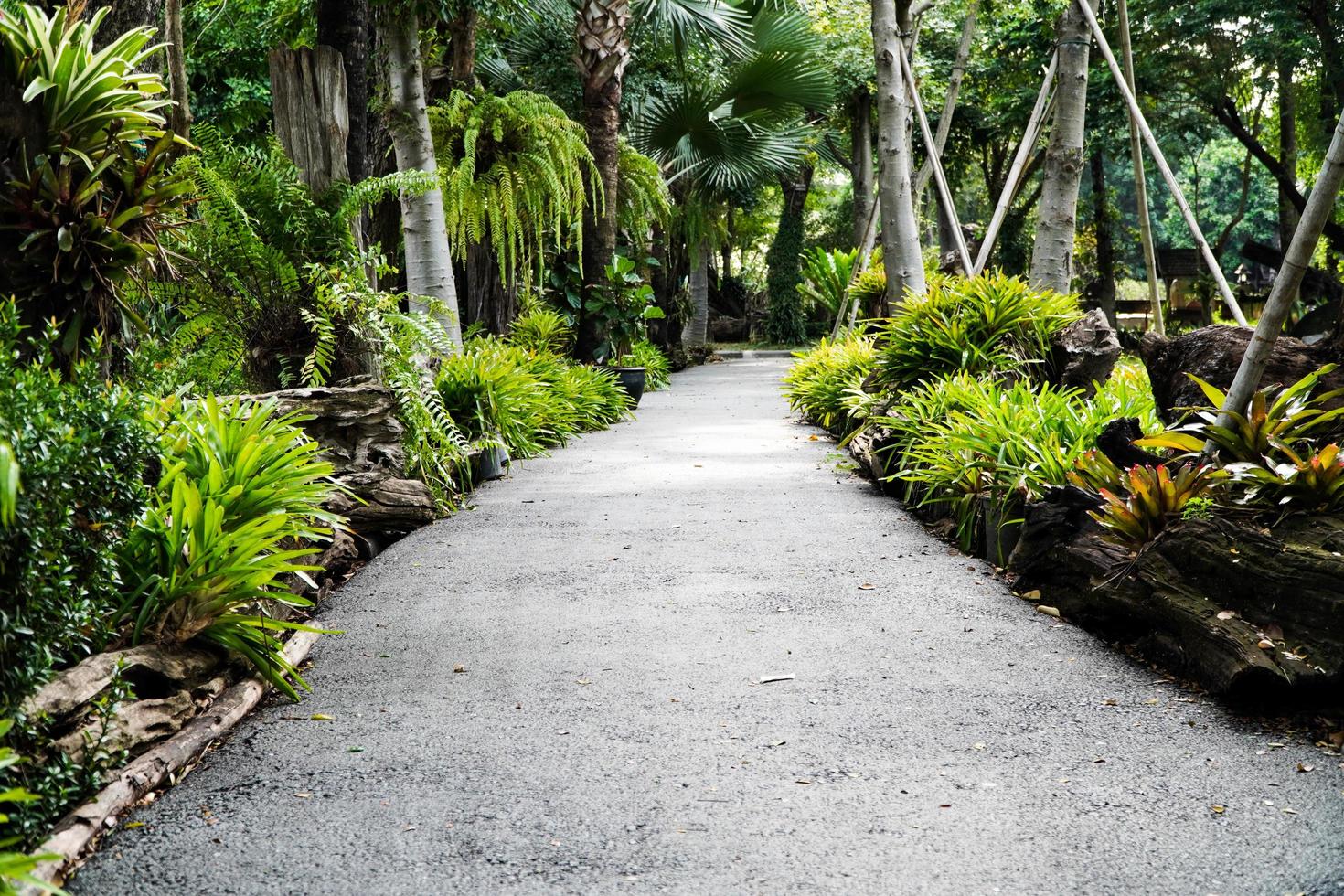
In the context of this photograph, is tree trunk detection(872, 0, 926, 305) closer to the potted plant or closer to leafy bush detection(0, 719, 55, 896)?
the potted plant

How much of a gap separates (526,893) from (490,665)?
1.63 meters

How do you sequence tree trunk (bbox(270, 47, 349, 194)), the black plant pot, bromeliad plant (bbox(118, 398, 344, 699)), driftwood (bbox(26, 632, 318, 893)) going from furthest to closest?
the black plant pot
tree trunk (bbox(270, 47, 349, 194))
bromeliad plant (bbox(118, 398, 344, 699))
driftwood (bbox(26, 632, 318, 893))

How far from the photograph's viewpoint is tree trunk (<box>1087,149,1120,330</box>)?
22734 mm

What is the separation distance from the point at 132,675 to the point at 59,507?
0.82m

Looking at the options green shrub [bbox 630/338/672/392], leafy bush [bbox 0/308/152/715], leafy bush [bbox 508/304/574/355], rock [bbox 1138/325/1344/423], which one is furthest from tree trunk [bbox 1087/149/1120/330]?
leafy bush [bbox 0/308/152/715]

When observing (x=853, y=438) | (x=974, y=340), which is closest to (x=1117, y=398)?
(x=974, y=340)

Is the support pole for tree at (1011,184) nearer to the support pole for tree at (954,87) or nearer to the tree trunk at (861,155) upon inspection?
the support pole for tree at (954,87)

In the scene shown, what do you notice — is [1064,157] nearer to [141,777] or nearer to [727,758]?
[727,758]

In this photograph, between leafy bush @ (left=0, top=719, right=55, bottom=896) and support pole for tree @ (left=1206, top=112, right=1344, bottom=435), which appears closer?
leafy bush @ (left=0, top=719, right=55, bottom=896)

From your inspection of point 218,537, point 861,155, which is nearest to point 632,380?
point 218,537

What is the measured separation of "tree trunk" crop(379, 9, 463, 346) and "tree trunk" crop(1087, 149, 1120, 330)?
16.4 m

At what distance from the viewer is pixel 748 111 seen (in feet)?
61.7

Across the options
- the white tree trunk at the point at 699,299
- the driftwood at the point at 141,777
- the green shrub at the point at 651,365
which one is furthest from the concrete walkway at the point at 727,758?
the white tree trunk at the point at 699,299

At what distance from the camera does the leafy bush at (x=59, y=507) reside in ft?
7.66
